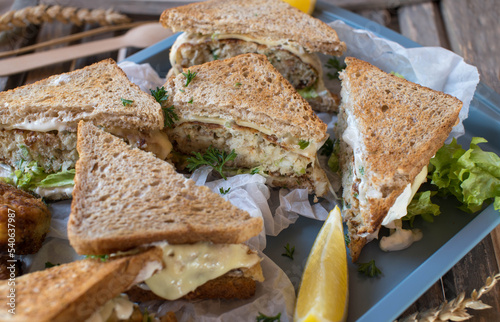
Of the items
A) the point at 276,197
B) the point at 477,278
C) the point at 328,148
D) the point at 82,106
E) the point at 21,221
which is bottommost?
the point at 477,278

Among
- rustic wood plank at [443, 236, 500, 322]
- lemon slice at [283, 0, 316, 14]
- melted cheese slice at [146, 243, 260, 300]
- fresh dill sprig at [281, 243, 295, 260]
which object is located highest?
lemon slice at [283, 0, 316, 14]

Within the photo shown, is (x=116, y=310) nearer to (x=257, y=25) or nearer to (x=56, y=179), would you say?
(x=56, y=179)

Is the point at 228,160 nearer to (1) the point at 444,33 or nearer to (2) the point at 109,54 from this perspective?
(2) the point at 109,54

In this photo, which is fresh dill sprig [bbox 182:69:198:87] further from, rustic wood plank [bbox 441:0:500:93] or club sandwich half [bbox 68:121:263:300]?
rustic wood plank [bbox 441:0:500:93]

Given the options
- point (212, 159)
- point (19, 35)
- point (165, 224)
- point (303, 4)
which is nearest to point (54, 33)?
point (19, 35)

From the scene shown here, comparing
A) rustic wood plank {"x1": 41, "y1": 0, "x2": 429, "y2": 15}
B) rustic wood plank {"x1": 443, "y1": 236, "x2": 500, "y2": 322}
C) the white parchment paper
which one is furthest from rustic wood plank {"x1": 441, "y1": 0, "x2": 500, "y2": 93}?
rustic wood plank {"x1": 443, "y1": 236, "x2": 500, "y2": 322}

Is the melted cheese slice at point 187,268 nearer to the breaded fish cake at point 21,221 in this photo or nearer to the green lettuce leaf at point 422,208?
the breaded fish cake at point 21,221
